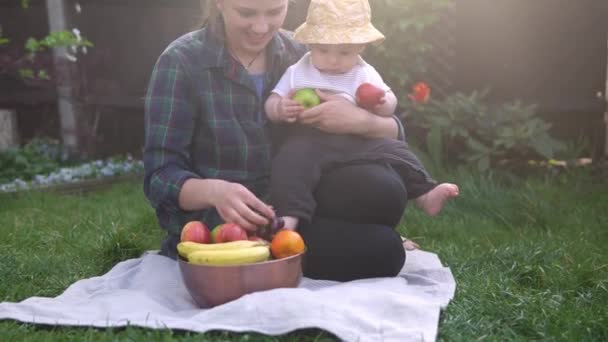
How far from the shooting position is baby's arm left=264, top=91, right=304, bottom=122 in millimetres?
2531

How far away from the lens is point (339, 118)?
8.47 feet

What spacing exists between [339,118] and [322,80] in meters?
0.17

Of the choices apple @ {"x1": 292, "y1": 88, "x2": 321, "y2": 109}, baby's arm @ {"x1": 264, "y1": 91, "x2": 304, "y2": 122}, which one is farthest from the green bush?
apple @ {"x1": 292, "y1": 88, "x2": 321, "y2": 109}

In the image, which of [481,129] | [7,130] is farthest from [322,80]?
[7,130]

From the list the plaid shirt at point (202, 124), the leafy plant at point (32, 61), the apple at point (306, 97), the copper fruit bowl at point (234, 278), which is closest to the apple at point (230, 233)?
the copper fruit bowl at point (234, 278)

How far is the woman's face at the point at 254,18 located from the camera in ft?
A: 8.04

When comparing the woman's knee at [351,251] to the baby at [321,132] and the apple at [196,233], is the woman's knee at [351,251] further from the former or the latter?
the apple at [196,233]

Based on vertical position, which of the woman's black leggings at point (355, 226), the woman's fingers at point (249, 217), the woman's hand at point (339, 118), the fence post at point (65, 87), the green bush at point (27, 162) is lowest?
the green bush at point (27, 162)

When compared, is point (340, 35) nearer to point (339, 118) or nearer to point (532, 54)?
point (339, 118)

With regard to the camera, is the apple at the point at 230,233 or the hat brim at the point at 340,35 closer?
the apple at the point at 230,233

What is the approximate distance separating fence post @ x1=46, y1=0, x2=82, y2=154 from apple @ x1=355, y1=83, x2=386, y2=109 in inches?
155

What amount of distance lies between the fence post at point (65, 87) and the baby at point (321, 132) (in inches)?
147

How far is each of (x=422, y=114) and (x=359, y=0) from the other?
2.12m

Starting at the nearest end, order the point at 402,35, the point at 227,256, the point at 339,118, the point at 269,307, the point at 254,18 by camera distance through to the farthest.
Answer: the point at 269,307 → the point at 227,256 → the point at 254,18 → the point at 339,118 → the point at 402,35
